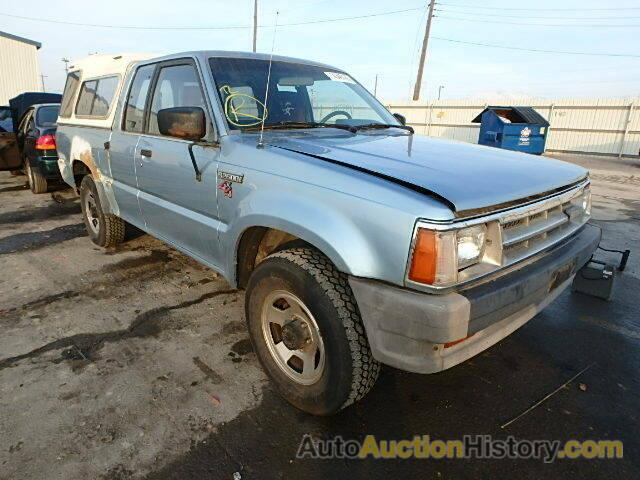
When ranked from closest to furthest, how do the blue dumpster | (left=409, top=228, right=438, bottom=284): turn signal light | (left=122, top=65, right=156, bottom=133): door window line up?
(left=409, top=228, right=438, bottom=284): turn signal light → (left=122, top=65, right=156, bottom=133): door window → the blue dumpster

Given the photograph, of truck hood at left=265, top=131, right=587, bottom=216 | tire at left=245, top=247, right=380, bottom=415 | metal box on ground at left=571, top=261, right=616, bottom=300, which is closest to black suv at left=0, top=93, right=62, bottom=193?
truck hood at left=265, top=131, right=587, bottom=216

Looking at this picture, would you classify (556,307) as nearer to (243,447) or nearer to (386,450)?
(386,450)

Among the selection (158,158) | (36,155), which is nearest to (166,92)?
(158,158)

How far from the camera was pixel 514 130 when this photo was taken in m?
13.0

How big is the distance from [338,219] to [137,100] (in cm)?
255

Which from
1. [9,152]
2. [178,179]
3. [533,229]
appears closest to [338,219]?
[533,229]

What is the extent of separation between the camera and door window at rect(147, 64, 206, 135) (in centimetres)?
278

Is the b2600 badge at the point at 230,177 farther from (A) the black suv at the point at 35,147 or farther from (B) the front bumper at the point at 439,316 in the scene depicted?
(A) the black suv at the point at 35,147

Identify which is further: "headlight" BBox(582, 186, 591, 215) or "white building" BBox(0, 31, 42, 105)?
"white building" BBox(0, 31, 42, 105)

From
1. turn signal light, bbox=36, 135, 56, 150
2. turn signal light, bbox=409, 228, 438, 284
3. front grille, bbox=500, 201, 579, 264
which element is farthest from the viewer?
turn signal light, bbox=36, 135, 56, 150

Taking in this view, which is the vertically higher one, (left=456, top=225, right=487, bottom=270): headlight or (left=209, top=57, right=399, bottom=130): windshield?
(left=209, top=57, right=399, bottom=130): windshield

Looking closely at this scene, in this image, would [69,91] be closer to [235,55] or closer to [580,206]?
[235,55]

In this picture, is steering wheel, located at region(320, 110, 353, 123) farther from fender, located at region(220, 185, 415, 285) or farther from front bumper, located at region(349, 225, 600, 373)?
front bumper, located at region(349, 225, 600, 373)

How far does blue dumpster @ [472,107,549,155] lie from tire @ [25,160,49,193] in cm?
1212
